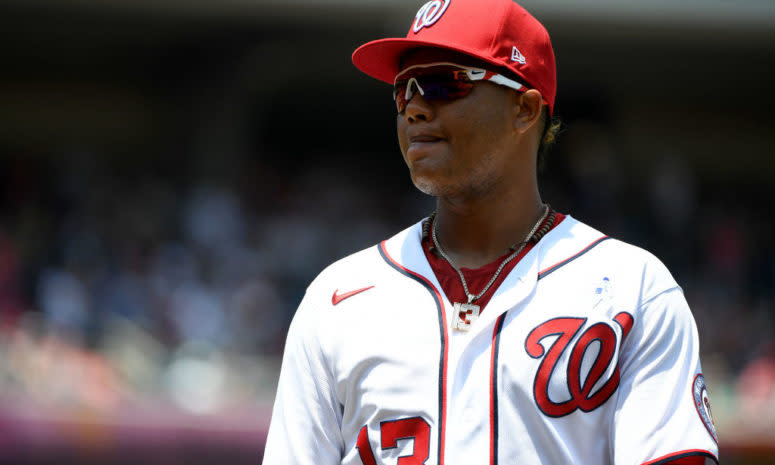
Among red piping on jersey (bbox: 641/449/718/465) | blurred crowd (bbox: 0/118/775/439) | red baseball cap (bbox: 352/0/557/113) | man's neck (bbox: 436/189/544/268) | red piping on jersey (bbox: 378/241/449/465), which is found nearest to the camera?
red piping on jersey (bbox: 641/449/718/465)

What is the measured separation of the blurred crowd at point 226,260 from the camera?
672 cm

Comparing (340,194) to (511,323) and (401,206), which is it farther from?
(511,323)

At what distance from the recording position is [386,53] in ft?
7.02

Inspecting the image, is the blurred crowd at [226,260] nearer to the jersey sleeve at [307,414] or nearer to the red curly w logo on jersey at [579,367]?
the jersey sleeve at [307,414]

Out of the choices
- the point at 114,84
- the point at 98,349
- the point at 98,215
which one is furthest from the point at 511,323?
the point at 114,84

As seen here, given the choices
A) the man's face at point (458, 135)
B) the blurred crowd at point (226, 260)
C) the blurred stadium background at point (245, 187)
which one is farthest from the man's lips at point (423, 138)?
the blurred crowd at point (226, 260)

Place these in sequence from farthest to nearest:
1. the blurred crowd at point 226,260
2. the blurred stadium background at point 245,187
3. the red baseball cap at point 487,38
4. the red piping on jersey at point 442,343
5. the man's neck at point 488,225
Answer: the blurred crowd at point 226,260 → the blurred stadium background at point 245,187 → the man's neck at point 488,225 → the red baseball cap at point 487,38 → the red piping on jersey at point 442,343

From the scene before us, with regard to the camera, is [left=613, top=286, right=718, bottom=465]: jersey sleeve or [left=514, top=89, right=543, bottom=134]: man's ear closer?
[left=613, top=286, right=718, bottom=465]: jersey sleeve

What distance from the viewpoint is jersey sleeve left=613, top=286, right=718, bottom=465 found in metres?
1.80

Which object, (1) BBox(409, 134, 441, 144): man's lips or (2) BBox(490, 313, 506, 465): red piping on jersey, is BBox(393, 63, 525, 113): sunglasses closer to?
(1) BBox(409, 134, 441, 144): man's lips

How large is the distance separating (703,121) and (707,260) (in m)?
3.52

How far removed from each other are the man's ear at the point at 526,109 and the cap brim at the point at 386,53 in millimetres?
141

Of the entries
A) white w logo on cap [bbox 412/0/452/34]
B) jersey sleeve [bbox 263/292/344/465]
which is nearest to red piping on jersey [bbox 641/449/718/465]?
jersey sleeve [bbox 263/292/344/465]

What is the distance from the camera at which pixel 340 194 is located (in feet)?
36.4
